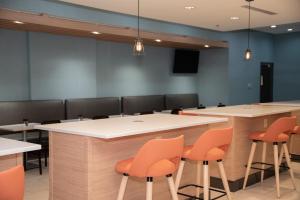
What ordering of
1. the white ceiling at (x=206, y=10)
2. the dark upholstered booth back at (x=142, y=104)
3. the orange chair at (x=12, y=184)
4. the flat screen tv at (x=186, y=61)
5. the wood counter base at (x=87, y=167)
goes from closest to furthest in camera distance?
the orange chair at (x=12, y=184) → the wood counter base at (x=87, y=167) → the white ceiling at (x=206, y=10) → the dark upholstered booth back at (x=142, y=104) → the flat screen tv at (x=186, y=61)

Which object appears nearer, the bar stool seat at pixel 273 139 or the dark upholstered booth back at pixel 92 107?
the bar stool seat at pixel 273 139

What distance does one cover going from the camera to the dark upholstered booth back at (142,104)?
25.6ft

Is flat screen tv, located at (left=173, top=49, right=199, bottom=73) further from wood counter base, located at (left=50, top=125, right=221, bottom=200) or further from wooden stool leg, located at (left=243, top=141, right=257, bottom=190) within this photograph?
wood counter base, located at (left=50, top=125, right=221, bottom=200)

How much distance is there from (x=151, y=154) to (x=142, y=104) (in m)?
5.53

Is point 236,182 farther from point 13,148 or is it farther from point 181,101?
point 181,101

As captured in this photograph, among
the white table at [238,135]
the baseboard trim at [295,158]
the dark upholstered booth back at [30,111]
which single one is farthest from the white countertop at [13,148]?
the baseboard trim at [295,158]

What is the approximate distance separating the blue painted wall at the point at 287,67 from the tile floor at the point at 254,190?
20.8 feet

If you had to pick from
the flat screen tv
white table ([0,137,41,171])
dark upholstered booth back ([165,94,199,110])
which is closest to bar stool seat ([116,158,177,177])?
white table ([0,137,41,171])

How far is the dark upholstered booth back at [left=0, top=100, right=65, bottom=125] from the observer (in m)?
5.89

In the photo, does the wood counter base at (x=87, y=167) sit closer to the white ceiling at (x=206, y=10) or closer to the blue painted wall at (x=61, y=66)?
the white ceiling at (x=206, y=10)

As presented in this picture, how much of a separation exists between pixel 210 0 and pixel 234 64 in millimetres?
4164

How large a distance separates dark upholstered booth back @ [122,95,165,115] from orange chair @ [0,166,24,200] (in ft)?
19.0

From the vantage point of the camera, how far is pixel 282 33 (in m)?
11.1

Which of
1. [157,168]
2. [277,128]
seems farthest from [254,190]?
[157,168]
